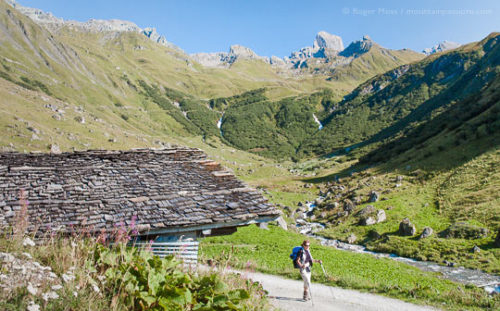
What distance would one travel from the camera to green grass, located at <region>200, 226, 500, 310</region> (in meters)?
14.5

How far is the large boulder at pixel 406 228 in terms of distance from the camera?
33906 millimetres

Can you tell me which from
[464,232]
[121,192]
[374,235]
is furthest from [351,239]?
[121,192]

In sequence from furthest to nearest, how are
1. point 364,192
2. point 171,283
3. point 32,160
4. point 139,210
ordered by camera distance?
point 364,192
point 32,160
point 139,210
point 171,283

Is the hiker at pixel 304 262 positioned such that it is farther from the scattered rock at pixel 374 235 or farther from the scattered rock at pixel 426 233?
the scattered rock at pixel 374 235

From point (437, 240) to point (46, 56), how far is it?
24006cm

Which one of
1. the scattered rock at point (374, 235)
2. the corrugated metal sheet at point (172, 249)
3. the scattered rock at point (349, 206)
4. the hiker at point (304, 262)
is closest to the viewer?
the corrugated metal sheet at point (172, 249)

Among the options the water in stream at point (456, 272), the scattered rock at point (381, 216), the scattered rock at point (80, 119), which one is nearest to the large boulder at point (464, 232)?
the water in stream at point (456, 272)

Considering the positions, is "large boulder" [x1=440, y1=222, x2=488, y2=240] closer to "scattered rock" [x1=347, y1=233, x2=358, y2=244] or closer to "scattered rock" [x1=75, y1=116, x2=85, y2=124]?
"scattered rock" [x1=347, y1=233, x2=358, y2=244]

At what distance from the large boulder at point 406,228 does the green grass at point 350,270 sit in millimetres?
8649

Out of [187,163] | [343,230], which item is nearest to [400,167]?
[343,230]

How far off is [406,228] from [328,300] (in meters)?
24.4

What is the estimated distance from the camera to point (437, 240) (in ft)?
101

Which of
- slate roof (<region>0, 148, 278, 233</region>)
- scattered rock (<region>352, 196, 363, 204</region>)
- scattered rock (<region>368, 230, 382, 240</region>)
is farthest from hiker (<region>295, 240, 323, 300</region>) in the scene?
scattered rock (<region>352, 196, 363, 204</region>)

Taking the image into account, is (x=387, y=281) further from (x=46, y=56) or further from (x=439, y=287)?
(x=46, y=56)
